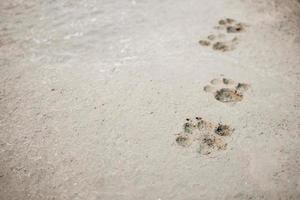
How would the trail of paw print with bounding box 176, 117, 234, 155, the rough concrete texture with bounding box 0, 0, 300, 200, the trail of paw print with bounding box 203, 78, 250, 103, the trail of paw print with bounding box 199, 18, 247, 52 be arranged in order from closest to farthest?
the rough concrete texture with bounding box 0, 0, 300, 200, the trail of paw print with bounding box 176, 117, 234, 155, the trail of paw print with bounding box 203, 78, 250, 103, the trail of paw print with bounding box 199, 18, 247, 52

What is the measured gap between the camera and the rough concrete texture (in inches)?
160

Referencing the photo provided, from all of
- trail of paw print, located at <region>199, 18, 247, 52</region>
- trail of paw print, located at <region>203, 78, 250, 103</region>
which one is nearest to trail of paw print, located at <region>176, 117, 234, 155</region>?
trail of paw print, located at <region>203, 78, 250, 103</region>

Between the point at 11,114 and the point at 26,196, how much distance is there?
1417 mm

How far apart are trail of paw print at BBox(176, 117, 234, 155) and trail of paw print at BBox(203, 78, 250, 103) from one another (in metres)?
0.59

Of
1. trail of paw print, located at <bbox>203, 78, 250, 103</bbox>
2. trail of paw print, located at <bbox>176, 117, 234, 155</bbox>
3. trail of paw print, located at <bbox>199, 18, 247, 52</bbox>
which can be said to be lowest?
trail of paw print, located at <bbox>176, 117, 234, 155</bbox>

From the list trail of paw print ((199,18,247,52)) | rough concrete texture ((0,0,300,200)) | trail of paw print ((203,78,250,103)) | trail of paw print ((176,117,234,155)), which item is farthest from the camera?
trail of paw print ((199,18,247,52))

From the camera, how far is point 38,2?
23.7 ft

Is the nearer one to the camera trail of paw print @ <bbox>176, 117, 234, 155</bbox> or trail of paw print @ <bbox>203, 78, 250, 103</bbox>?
trail of paw print @ <bbox>176, 117, 234, 155</bbox>

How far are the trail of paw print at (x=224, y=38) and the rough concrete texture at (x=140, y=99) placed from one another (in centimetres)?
4

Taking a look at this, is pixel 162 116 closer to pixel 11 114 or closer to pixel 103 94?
pixel 103 94

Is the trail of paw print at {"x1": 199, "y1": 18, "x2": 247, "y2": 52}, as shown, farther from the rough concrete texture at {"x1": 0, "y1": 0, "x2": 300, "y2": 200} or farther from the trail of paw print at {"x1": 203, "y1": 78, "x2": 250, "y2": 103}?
the trail of paw print at {"x1": 203, "y1": 78, "x2": 250, "y2": 103}

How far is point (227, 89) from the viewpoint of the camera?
212 inches

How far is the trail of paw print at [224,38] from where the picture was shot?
20.6 ft

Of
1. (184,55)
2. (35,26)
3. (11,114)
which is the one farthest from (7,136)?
(184,55)
